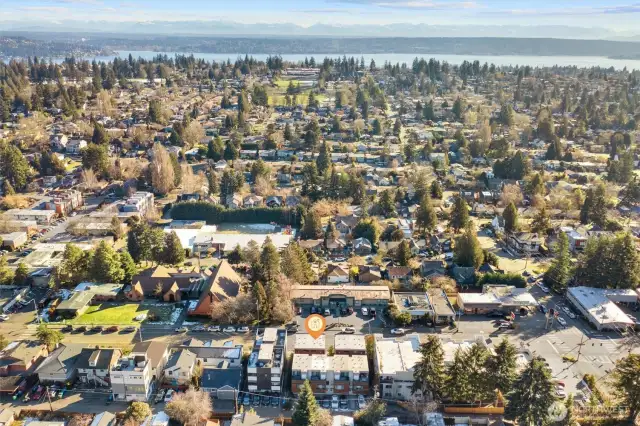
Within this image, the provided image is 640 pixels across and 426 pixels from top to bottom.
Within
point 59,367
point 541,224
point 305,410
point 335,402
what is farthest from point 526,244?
point 59,367

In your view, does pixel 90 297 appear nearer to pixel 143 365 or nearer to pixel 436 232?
pixel 143 365

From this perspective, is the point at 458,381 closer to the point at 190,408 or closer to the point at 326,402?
the point at 326,402

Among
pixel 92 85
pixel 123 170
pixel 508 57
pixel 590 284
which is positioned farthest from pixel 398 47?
pixel 590 284

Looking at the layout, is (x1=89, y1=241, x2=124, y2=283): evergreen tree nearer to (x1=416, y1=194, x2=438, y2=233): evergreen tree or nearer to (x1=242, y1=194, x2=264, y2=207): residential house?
(x1=242, y1=194, x2=264, y2=207): residential house

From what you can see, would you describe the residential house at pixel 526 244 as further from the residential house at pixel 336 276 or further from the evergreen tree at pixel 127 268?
the evergreen tree at pixel 127 268

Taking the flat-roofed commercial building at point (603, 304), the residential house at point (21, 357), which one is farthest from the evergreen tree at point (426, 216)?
the residential house at point (21, 357)
